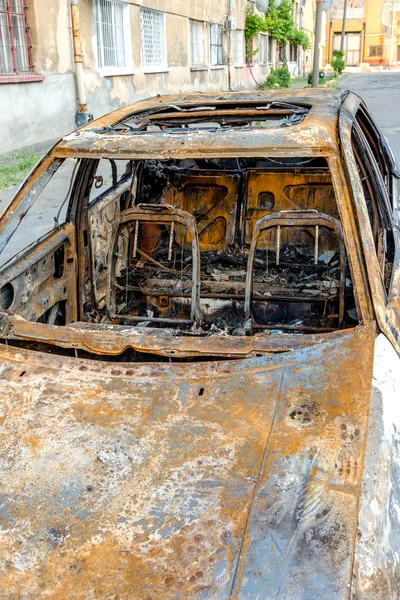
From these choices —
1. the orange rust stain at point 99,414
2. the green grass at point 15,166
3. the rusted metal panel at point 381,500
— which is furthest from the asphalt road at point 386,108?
the orange rust stain at point 99,414

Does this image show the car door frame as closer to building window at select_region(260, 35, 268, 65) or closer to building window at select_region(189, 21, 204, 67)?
building window at select_region(189, 21, 204, 67)

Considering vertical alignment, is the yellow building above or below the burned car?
above

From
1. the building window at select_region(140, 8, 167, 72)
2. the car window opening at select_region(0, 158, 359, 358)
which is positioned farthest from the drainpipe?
the car window opening at select_region(0, 158, 359, 358)

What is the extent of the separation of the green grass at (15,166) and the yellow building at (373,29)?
4728 centimetres

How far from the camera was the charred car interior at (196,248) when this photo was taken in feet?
10.2

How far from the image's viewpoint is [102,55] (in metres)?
13.5

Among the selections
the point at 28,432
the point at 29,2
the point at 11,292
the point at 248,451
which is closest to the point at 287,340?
the point at 248,451

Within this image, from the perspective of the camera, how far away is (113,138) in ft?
9.04

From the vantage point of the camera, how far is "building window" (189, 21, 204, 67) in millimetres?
18953

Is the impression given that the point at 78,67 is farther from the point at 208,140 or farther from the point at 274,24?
the point at 274,24

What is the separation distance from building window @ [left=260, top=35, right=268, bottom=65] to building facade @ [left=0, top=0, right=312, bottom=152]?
17.3 feet

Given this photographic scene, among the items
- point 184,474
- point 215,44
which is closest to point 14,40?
point 184,474

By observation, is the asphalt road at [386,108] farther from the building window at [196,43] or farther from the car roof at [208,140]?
the car roof at [208,140]

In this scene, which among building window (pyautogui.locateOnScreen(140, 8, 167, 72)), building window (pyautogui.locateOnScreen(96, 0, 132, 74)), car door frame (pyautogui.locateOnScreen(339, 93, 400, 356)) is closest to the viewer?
car door frame (pyautogui.locateOnScreen(339, 93, 400, 356))
